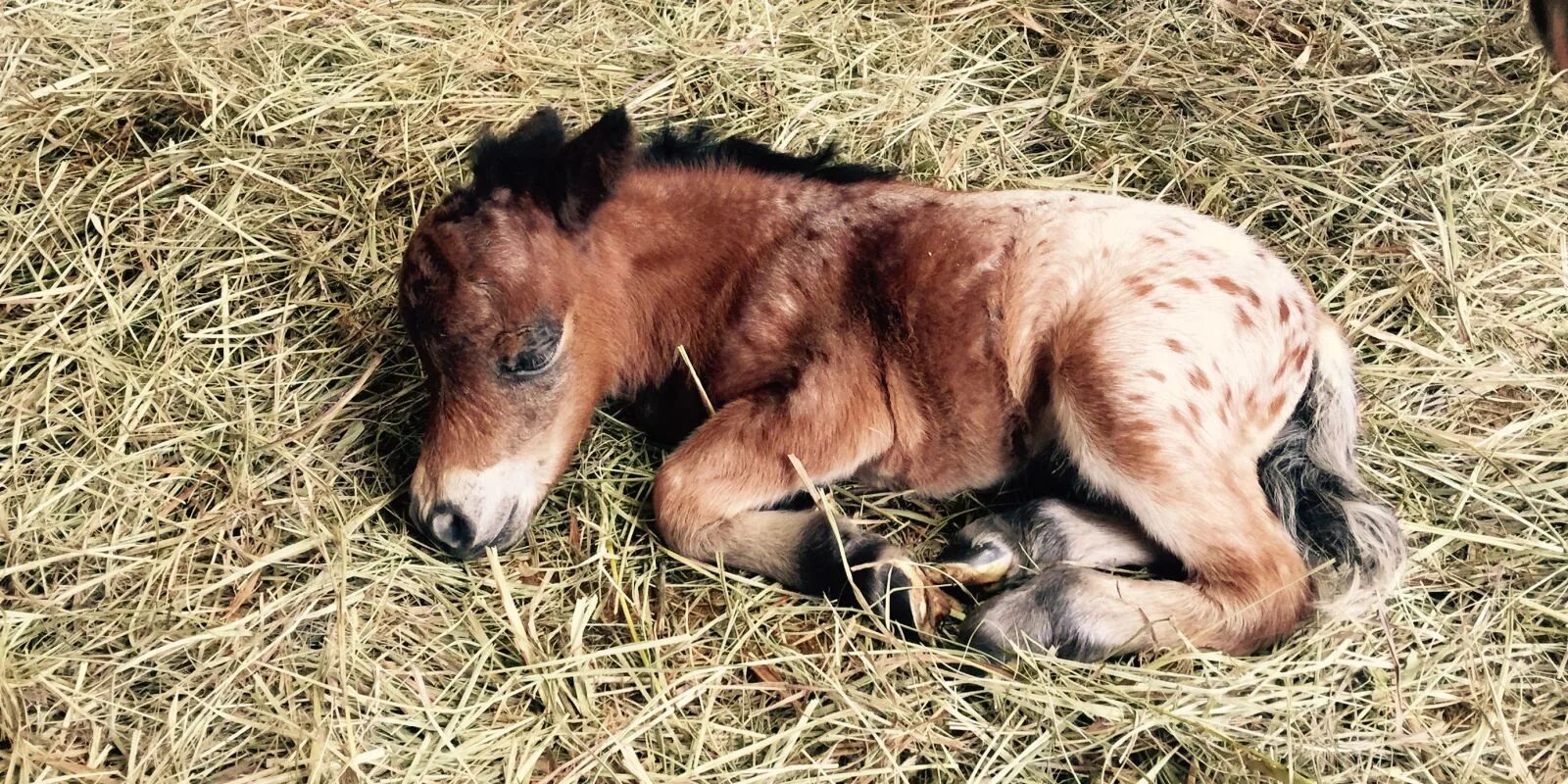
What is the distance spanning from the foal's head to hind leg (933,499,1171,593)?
1.28 metres

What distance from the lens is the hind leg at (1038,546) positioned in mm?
3328

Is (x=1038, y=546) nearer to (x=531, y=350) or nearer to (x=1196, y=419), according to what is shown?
(x=1196, y=419)

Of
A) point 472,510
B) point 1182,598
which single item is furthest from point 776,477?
point 1182,598

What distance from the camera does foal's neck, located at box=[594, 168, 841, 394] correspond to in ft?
11.8

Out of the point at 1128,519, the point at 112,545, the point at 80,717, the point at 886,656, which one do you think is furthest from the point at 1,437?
the point at 1128,519

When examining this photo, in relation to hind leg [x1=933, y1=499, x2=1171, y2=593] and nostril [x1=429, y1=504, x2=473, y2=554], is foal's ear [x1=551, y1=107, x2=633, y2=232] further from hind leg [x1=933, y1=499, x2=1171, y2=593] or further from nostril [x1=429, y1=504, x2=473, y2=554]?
hind leg [x1=933, y1=499, x2=1171, y2=593]

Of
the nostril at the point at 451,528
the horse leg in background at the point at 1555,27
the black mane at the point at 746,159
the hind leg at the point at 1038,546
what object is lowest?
the nostril at the point at 451,528

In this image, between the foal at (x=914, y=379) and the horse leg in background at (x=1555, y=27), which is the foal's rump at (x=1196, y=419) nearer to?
the foal at (x=914, y=379)

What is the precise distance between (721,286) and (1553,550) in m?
2.65

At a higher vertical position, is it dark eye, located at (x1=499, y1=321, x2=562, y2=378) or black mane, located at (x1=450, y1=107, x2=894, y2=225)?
black mane, located at (x1=450, y1=107, x2=894, y2=225)

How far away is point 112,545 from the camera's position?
3.21m

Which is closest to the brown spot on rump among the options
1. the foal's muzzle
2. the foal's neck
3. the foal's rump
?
the foal's rump

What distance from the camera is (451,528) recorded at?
323cm

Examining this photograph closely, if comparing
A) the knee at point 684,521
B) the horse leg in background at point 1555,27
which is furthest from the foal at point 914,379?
the horse leg in background at point 1555,27
